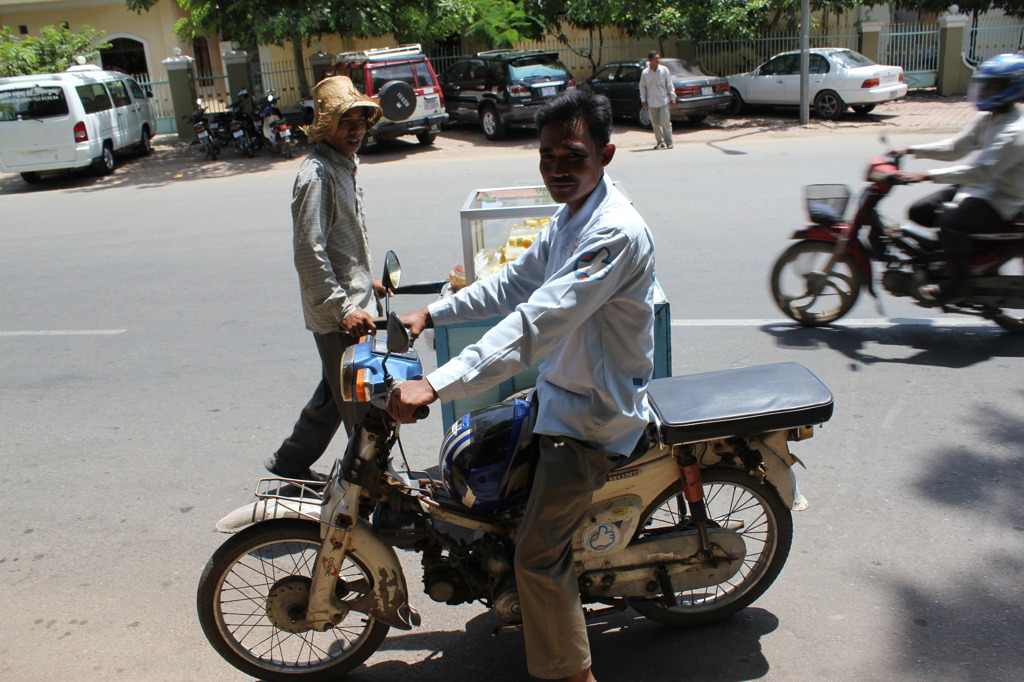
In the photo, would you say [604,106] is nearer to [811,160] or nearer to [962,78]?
[811,160]

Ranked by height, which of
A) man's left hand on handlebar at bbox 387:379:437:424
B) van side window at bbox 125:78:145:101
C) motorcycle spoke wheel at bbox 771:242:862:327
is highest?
Answer: van side window at bbox 125:78:145:101

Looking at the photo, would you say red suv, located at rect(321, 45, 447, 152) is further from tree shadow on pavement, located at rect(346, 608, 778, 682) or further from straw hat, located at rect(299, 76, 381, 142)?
tree shadow on pavement, located at rect(346, 608, 778, 682)

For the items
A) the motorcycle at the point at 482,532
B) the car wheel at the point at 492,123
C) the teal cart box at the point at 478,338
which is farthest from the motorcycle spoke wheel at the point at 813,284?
the car wheel at the point at 492,123

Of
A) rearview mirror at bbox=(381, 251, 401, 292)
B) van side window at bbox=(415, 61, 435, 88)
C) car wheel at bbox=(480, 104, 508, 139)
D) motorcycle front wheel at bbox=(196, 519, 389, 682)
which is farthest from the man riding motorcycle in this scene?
van side window at bbox=(415, 61, 435, 88)

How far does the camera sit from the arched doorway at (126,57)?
26859mm

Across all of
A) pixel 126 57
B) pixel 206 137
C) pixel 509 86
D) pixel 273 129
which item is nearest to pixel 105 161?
pixel 206 137

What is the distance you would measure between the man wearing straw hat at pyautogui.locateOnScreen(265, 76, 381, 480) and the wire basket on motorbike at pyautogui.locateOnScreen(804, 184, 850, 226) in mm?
3390

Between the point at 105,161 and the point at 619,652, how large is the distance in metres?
16.4

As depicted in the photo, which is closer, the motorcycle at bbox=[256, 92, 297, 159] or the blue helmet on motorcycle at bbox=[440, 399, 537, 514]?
the blue helmet on motorcycle at bbox=[440, 399, 537, 514]

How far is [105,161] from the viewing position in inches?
659

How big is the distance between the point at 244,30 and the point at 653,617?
18032 mm

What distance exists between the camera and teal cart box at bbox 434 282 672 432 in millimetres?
4004

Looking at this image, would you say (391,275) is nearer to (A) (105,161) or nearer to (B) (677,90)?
(A) (105,161)

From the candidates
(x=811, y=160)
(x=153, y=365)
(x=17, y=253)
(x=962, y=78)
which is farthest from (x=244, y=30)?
(x=962, y=78)
